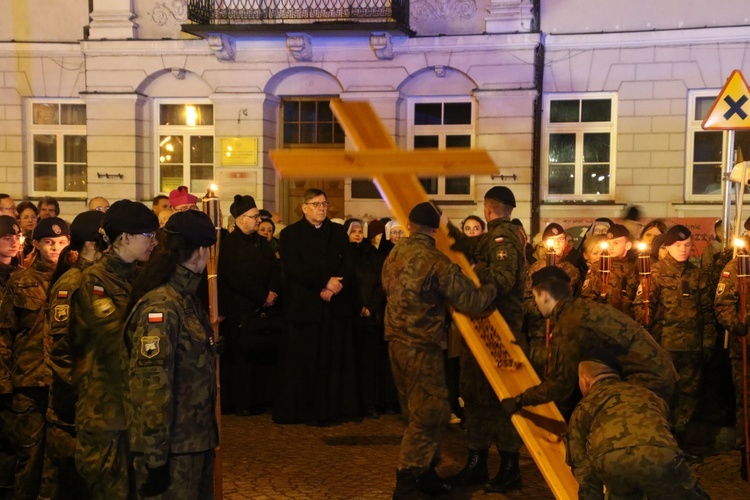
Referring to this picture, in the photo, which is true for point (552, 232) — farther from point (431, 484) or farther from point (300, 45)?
point (300, 45)

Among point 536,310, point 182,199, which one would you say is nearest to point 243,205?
point 182,199

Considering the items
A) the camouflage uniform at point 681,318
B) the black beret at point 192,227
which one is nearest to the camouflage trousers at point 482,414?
the camouflage uniform at point 681,318

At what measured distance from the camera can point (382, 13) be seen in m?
17.1

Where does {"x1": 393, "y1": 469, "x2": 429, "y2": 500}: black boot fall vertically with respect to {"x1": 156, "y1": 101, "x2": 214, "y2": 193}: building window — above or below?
below

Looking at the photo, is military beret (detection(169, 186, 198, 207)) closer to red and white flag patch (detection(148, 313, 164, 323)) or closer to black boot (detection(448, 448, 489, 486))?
black boot (detection(448, 448, 489, 486))

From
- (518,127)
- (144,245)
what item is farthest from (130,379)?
(518,127)

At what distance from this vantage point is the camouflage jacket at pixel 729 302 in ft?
25.2

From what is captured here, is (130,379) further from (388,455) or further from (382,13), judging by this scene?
(382,13)

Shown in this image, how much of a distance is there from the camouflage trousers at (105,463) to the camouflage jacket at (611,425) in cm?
238

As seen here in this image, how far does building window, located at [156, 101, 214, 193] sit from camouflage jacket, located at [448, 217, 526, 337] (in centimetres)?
1236

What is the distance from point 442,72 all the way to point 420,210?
1142cm

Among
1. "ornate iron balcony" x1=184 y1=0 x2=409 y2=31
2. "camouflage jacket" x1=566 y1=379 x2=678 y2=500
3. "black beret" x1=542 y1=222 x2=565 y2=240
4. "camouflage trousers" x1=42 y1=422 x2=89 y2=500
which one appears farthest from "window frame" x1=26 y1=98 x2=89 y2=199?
"camouflage jacket" x1=566 y1=379 x2=678 y2=500

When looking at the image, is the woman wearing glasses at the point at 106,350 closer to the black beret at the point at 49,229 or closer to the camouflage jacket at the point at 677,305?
the black beret at the point at 49,229

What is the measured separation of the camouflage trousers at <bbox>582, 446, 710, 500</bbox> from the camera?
4500mm
